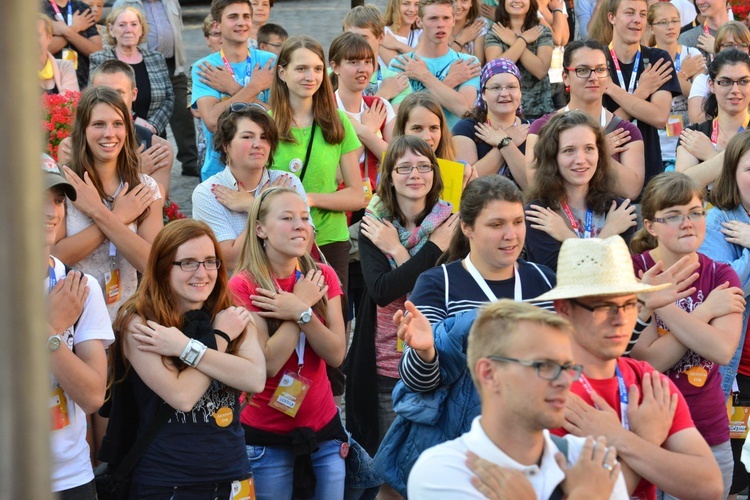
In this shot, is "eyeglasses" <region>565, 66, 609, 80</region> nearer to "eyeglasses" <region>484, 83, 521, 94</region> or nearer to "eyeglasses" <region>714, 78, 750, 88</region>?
"eyeglasses" <region>484, 83, 521, 94</region>

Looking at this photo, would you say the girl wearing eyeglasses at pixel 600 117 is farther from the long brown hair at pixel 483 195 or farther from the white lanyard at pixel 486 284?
the white lanyard at pixel 486 284

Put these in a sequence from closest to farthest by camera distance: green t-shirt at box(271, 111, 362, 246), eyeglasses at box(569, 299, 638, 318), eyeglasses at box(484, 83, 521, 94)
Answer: eyeglasses at box(569, 299, 638, 318) → green t-shirt at box(271, 111, 362, 246) → eyeglasses at box(484, 83, 521, 94)

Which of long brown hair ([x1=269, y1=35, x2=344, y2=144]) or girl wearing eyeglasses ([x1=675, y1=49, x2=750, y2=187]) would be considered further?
girl wearing eyeglasses ([x1=675, y1=49, x2=750, y2=187])

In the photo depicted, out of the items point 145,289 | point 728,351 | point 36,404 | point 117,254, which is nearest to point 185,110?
point 117,254

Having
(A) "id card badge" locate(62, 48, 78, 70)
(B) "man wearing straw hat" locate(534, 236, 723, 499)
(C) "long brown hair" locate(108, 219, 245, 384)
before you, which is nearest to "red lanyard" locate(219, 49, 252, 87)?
(A) "id card badge" locate(62, 48, 78, 70)

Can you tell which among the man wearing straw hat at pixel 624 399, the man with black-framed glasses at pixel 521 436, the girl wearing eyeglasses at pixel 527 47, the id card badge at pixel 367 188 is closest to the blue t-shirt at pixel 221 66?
the id card badge at pixel 367 188

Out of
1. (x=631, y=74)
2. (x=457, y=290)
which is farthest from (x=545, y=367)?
(x=631, y=74)

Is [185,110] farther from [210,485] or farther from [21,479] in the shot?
[21,479]

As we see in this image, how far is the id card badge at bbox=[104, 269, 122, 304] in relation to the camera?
5.34 m

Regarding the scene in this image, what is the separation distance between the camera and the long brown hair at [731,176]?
5297 mm

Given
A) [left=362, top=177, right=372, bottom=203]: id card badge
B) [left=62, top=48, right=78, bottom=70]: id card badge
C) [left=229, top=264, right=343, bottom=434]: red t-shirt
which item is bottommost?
[left=229, top=264, right=343, bottom=434]: red t-shirt

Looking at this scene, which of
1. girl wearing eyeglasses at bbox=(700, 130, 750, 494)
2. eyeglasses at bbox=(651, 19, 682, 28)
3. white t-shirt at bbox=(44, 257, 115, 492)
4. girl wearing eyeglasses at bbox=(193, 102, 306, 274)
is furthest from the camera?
eyeglasses at bbox=(651, 19, 682, 28)

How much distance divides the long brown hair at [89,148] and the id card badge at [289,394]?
1.43m

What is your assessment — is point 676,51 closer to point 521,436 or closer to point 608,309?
point 608,309
